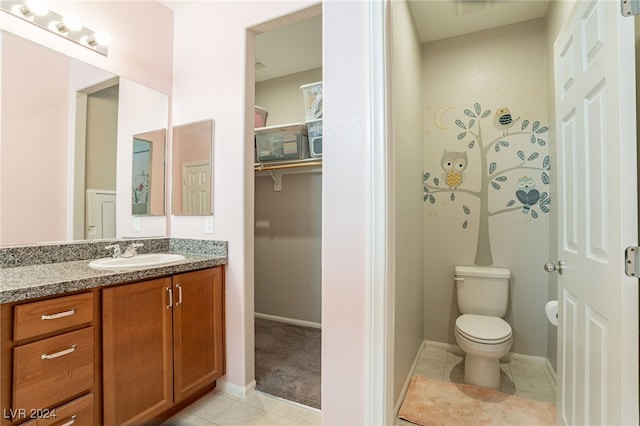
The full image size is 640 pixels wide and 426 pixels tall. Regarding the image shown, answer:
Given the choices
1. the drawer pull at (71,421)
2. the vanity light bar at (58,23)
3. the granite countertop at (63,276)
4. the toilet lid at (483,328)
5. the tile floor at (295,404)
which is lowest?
the tile floor at (295,404)

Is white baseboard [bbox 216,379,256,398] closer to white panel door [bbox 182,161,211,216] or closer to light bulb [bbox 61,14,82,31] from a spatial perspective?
white panel door [bbox 182,161,211,216]

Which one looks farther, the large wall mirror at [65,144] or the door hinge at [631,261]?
the large wall mirror at [65,144]

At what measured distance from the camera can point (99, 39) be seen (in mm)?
1810

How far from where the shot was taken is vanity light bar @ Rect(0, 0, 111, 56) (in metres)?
1.54

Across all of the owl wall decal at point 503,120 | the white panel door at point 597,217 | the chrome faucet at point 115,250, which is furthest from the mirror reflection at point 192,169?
the owl wall decal at point 503,120

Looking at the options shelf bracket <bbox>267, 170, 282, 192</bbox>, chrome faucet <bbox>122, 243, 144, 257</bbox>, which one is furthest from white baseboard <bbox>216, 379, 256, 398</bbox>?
shelf bracket <bbox>267, 170, 282, 192</bbox>

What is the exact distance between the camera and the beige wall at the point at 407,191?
161 centimetres

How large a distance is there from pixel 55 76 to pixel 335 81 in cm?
171

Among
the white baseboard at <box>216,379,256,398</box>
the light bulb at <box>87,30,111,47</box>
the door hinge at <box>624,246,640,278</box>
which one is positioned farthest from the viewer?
the white baseboard at <box>216,379,256,398</box>

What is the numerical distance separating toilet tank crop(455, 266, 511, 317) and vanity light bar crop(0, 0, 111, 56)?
112 inches

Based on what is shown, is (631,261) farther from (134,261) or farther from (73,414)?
(134,261)

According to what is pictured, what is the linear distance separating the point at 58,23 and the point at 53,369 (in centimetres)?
177

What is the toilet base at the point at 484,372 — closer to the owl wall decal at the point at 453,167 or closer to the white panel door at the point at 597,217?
the white panel door at the point at 597,217

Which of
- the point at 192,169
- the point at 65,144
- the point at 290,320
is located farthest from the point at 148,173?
the point at 290,320
